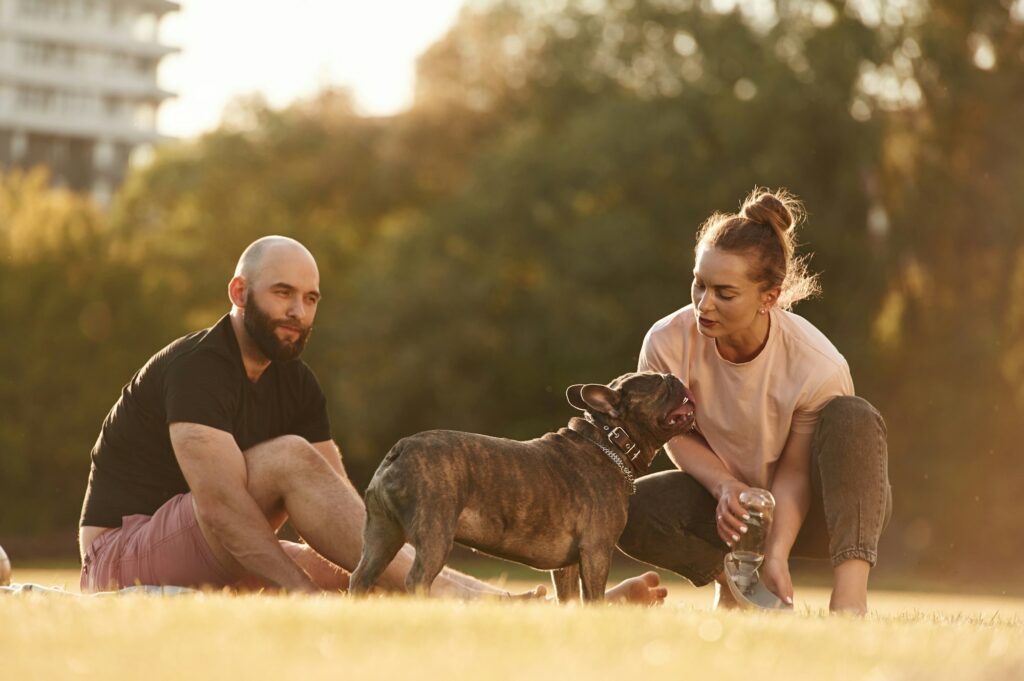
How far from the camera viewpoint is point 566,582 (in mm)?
6617

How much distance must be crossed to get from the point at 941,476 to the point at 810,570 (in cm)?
501

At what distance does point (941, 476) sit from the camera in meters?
32.8

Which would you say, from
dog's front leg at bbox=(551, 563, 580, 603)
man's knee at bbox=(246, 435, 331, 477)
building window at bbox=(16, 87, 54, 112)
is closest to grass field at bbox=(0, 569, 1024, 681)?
dog's front leg at bbox=(551, 563, 580, 603)

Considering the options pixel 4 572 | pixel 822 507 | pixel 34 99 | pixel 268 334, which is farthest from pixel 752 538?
pixel 34 99

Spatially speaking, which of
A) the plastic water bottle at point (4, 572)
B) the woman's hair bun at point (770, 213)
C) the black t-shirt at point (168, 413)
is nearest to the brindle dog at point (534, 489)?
the woman's hair bun at point (770, 213)

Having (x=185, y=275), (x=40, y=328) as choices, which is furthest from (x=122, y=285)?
(x=185, y=275)

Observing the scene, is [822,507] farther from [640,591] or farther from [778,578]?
[640,591]

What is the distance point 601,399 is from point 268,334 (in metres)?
1.73

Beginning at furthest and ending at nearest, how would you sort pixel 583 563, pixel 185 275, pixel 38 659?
pixel 185 275, pixel 583 563, pixel 38 659

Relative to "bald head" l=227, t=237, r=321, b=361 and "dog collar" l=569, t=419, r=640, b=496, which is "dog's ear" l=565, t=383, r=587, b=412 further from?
"bald head" l=227, t=237, r=321, b=361

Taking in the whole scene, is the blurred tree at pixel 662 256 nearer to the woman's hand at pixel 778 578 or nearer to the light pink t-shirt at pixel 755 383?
the light pink t-shirt at pixel 755 383

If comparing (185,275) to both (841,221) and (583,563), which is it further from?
(583,563)

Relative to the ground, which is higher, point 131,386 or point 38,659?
point 131,386

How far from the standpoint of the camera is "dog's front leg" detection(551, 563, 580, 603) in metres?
6.60
